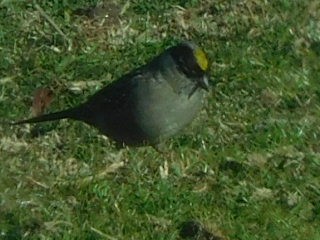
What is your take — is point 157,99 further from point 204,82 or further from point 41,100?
point 41,100

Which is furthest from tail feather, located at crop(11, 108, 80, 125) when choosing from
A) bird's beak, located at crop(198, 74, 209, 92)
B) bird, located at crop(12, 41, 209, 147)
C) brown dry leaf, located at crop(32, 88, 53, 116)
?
bird's beak, located at crop(198, 74, 209, 92)

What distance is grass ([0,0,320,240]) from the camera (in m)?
7.20

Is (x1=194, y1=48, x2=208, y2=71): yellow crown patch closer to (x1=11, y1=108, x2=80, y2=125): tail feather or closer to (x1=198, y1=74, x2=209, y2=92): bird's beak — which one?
(x1=198, y1=74, x2=209, y2=92): bird's beak

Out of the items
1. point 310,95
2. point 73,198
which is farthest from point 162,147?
point 310,95

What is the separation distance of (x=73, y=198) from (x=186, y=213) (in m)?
0.60

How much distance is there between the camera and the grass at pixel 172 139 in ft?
23.6

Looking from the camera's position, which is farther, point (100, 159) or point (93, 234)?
point (100, 159)

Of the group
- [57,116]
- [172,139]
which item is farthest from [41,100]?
[172,139]

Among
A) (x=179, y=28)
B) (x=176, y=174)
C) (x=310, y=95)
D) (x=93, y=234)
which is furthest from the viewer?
(x=179, y=28)

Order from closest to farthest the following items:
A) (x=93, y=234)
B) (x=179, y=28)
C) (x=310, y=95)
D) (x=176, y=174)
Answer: (x=93, y=234)
(x=176, y=174)
(x=310, y=95)
(x=179, y=28)

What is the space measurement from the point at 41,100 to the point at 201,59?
1.16 meters

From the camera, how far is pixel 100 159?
7.72 meters

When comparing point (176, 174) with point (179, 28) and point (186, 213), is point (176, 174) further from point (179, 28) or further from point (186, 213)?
point (179, 28)

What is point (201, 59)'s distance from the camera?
301 inches
